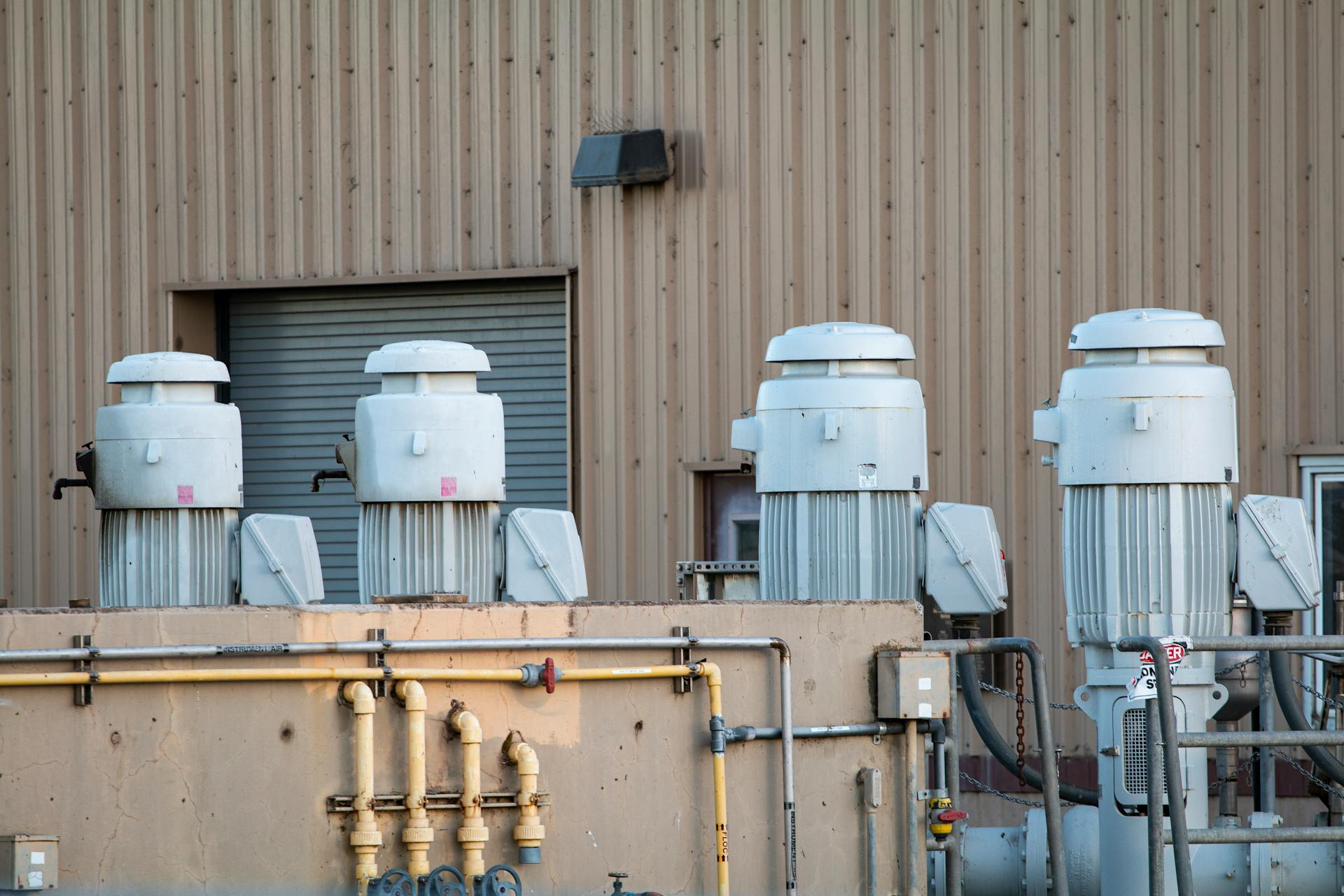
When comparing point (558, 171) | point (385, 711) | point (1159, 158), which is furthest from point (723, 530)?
point (385, 711)

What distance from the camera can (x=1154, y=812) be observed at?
6.84 meters

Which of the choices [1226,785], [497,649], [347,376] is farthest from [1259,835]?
[347,376]

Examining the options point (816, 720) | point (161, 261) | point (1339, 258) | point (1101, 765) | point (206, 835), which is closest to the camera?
point (206, 835)

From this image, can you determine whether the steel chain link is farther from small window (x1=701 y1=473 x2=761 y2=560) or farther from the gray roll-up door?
the gray roll-up door

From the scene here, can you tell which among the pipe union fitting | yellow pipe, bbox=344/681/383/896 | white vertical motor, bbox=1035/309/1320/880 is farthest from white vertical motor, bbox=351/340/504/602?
white vertical motor, bbox=1035/309/1320/880

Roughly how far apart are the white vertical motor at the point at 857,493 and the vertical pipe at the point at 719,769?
4.93ft

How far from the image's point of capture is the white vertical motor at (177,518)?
29.5 feet

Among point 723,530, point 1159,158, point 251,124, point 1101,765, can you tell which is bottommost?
point 1101,765

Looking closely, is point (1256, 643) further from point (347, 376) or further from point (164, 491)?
point (347, 376)

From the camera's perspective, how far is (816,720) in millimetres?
7652

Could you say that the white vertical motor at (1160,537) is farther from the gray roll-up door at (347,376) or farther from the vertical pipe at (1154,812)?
the gray roll-up door at (347,376)

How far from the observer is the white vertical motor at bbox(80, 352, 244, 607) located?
8.98 meters

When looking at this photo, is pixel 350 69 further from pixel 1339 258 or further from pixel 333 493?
pixel 1339 258

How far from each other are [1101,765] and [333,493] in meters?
8.17
